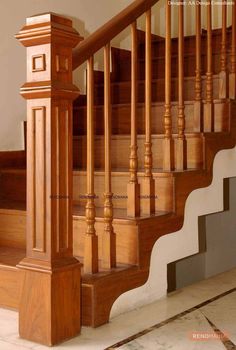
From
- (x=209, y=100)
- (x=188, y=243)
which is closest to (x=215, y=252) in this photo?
(x=188, y=243)

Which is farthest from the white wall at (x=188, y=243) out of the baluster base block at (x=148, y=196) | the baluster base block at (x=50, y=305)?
the baluster base block at (x=50, y=305)

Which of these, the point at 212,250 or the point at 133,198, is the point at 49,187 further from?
the point at 212,250

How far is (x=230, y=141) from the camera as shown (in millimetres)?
2658

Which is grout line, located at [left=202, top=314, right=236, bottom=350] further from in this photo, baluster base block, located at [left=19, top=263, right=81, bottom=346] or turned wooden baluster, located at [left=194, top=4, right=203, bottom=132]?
turned wooden baluster, located at [left=194, top=4, right=203, bottom=132]

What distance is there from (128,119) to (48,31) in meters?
1.35

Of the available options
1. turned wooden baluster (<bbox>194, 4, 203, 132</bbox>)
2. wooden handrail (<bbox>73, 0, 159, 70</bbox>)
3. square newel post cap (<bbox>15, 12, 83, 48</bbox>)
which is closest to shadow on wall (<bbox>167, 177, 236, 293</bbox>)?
turned wooden baluster (<bbox>194, 4, 203, 132</bbox>)

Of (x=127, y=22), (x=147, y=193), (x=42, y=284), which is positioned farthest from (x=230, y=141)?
(x=42, y=284)

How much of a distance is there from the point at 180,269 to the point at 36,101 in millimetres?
1129

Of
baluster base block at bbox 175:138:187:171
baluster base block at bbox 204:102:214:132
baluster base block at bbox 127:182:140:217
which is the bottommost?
baluster base block at bbox 127:182:140:217

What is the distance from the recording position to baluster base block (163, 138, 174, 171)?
2359 mm

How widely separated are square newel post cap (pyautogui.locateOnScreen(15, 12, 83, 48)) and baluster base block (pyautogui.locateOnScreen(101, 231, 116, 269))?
705 mm

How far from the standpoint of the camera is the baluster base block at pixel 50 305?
1.79 m

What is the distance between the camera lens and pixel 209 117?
263 centimetres

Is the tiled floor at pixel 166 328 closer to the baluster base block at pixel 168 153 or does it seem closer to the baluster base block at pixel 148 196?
the baluster base block at pixel 148 196
